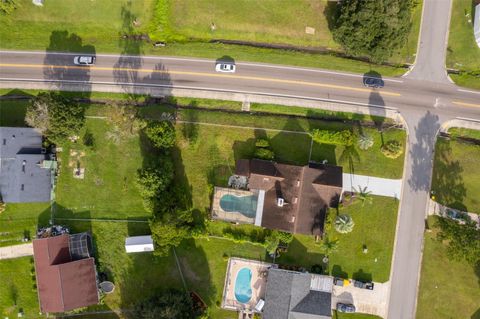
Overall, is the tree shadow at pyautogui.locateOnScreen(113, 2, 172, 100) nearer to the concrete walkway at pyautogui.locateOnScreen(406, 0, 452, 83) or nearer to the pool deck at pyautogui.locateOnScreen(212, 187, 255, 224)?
the pool deck at pyautogui.locateOnScreen(212, 187, 255, 224)

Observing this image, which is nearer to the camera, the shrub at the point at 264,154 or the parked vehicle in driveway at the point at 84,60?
the shrub at the point at 264,154

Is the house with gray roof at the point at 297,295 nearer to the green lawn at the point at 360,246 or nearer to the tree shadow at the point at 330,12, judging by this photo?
the green lawn at the point at 360,246

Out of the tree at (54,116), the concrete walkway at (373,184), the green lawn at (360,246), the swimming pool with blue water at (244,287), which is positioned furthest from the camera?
the concrete walkway at (373,184)

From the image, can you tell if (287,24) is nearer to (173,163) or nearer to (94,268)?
(173,163)

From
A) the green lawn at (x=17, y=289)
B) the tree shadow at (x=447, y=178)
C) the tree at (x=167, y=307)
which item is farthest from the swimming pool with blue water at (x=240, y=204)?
the green lawn at (x=17, y=289)

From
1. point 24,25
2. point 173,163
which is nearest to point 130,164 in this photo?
point 173,163

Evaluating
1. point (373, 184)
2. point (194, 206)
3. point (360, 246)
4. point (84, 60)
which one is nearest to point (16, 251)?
point (194, 206)
